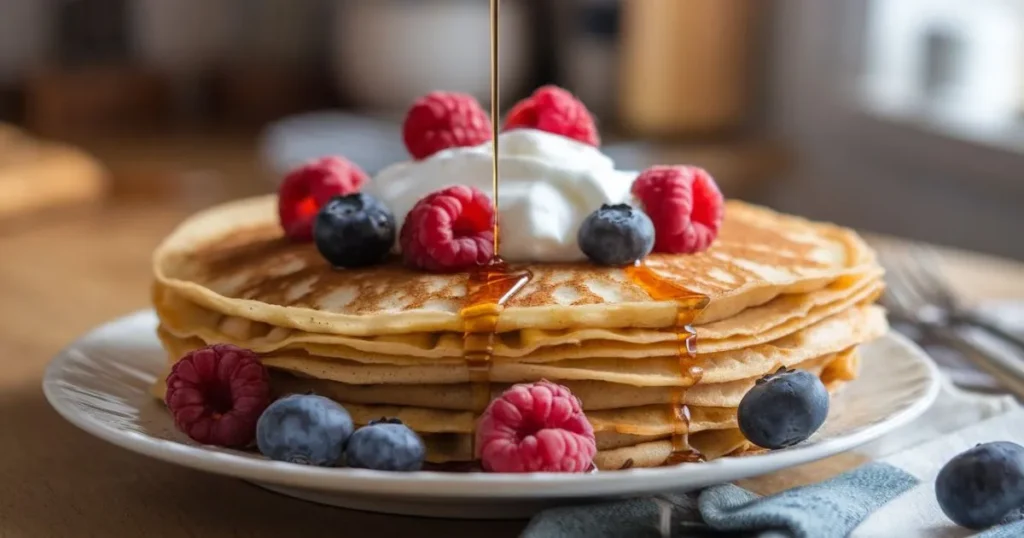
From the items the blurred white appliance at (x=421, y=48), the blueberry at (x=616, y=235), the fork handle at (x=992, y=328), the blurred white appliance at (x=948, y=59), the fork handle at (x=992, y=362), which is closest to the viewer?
the blueberry at (x=616, y=235)

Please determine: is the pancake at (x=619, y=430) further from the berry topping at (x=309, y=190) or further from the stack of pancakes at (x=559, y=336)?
the berry topping at (x=309, y=190)

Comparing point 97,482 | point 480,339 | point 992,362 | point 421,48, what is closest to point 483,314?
point 480,339

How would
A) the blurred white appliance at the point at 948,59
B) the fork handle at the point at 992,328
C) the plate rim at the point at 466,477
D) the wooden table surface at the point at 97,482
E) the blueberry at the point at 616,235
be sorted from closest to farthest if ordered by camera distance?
the plate rim at the point at 466,477 → the wooden table surface at the point at 97,482 → the blueberry at the point at 616,235 → the fork handle at the point at 992,328 → the blurred white appliance at the point at 948,59

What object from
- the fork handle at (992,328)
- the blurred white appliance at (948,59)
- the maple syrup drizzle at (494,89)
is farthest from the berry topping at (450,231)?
the blurred white appliance at (948,59)

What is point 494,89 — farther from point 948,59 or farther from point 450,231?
point 948,59


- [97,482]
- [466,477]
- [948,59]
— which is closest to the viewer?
[466,477]

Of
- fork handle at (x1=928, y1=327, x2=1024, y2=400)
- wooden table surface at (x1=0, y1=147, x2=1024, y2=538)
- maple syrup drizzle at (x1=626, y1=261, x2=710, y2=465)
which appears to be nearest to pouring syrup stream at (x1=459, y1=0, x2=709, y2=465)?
maple syrup drizzle at (x1=626, y1=261, x2=710, y2=465)
